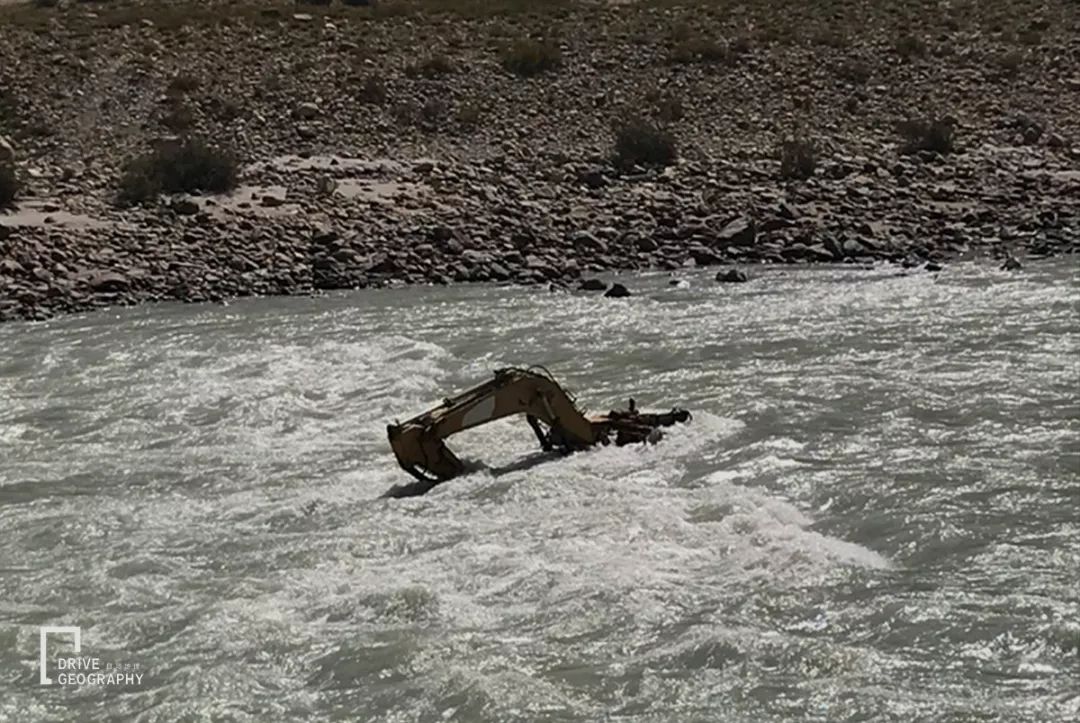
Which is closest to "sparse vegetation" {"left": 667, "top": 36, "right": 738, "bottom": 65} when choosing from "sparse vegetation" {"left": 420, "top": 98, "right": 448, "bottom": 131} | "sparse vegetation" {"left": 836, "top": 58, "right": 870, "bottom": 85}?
"sparse vegetation" {"left": 836, "top": 58, "right": 870, "bottom": 85}

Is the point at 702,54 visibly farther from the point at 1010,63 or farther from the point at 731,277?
the point at 731,277

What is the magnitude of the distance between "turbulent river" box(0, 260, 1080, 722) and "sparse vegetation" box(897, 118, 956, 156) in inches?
346

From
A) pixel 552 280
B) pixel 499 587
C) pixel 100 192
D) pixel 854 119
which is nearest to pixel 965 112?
pixel 854 119

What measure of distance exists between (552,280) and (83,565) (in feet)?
32.8

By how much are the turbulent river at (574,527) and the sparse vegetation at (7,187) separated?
6390 millimetres

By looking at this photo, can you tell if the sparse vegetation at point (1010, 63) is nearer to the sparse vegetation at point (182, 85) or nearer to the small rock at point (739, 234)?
the small rock at point (739, 234)

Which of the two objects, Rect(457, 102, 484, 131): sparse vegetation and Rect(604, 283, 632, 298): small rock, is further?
Rect(457, 102, 484, 131): sparse vegetation

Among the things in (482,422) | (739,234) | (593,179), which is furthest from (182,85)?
(482,422)

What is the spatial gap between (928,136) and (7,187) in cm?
1427

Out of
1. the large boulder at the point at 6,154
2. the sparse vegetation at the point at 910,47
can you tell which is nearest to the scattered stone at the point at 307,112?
the large boulder at the point at 6,154

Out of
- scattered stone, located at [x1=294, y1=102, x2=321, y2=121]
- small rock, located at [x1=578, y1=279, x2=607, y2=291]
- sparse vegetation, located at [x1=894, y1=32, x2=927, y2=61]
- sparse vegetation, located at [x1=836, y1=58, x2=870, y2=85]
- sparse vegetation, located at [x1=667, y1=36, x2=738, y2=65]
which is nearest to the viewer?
small rock, located at [x1=578, y1=279, x2=607, y2=291]

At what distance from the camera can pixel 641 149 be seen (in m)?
24.3

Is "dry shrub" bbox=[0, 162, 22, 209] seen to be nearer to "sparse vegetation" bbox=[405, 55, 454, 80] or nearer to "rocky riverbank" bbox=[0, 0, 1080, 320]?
"rocky riverbank" bbox=[0, 0, 1080, 320]

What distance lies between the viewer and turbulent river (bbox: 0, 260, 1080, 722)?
736cm
